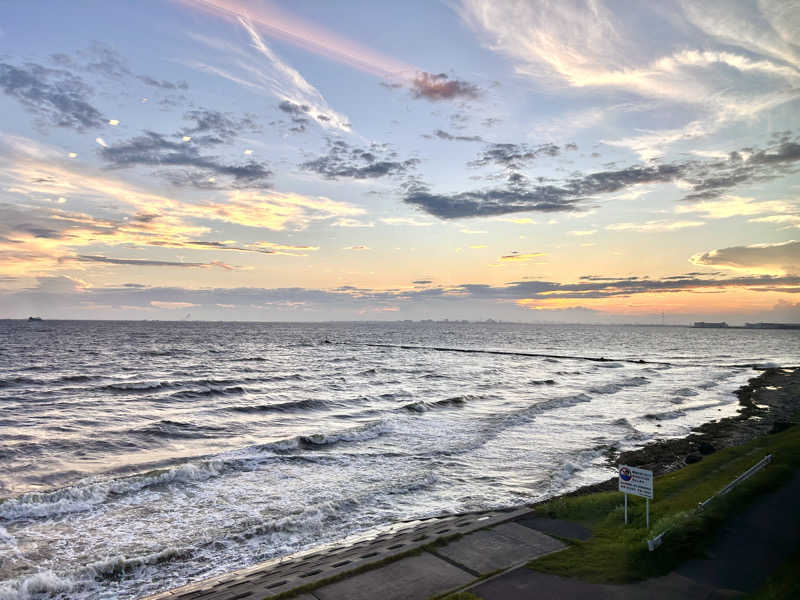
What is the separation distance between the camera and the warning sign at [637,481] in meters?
12.9

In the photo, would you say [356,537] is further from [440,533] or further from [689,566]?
[689,566]

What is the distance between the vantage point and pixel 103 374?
57.2 meters

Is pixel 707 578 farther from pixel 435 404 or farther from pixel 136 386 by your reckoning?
pixel 136 386

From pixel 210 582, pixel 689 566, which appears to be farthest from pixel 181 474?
pixel 689 566

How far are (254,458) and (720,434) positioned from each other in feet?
97.9

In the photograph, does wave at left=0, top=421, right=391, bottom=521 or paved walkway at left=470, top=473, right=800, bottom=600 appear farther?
wave at left=0, top=421, right=391, bottom=521

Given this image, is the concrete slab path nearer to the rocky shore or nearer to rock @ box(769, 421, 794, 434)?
the rocky shore

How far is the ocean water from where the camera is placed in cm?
1512

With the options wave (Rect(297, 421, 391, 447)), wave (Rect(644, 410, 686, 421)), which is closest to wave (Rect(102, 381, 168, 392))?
wave (Rect(297, 421, 391, 447))

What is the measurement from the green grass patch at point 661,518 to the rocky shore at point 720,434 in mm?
3086

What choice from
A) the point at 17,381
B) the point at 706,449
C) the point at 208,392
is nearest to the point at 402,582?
the point at 706,449

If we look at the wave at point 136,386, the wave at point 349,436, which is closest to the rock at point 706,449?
the wave at point 349,436

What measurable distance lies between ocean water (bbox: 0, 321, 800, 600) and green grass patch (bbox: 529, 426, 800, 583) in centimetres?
354

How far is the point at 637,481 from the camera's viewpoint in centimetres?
1312
